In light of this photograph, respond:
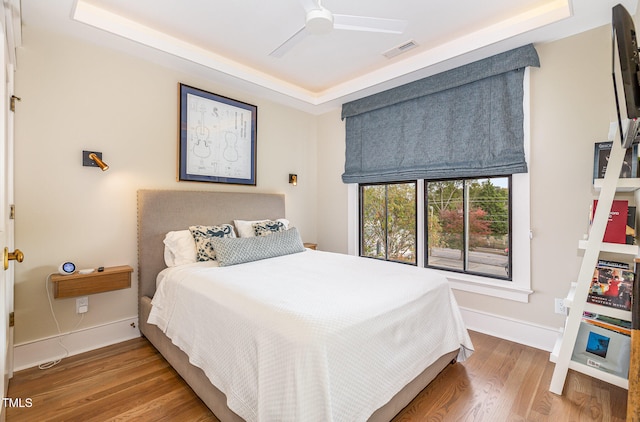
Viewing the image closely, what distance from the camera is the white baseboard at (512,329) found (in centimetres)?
252

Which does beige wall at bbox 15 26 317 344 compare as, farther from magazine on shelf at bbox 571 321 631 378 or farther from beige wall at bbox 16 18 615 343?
magazine on shelf at bbox 571 321 631 378

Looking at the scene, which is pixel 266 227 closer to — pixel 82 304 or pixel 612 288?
pixel 82 304

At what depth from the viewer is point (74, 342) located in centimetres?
242

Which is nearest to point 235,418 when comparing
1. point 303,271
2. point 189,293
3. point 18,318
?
point 189,293

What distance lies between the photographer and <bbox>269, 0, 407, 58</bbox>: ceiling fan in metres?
1.80

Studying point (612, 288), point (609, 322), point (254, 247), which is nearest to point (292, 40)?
point (254, 247)

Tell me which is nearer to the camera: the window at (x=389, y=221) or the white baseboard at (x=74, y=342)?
the white baseboard at (x=74, y=342)

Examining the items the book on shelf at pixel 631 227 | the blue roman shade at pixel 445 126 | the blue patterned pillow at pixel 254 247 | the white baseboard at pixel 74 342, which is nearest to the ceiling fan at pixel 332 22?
the blue roman shade at pixel 445 126

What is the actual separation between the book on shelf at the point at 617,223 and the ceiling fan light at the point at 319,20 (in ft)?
7.20

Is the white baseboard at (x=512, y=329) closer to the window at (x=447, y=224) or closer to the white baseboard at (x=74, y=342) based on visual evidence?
the window at (x=447, y=224)

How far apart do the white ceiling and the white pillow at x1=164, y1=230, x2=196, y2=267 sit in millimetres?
1715

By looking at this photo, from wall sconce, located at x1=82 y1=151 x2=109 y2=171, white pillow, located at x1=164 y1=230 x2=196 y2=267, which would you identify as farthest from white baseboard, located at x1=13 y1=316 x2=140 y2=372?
wall sconce, located at x1=82 y1=151 x2=109 y2=171

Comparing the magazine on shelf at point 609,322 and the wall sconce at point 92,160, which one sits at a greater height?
the wall sconce at point 92,160

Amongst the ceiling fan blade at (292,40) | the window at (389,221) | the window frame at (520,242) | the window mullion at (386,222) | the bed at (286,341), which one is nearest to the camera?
the bed at (286,341)
